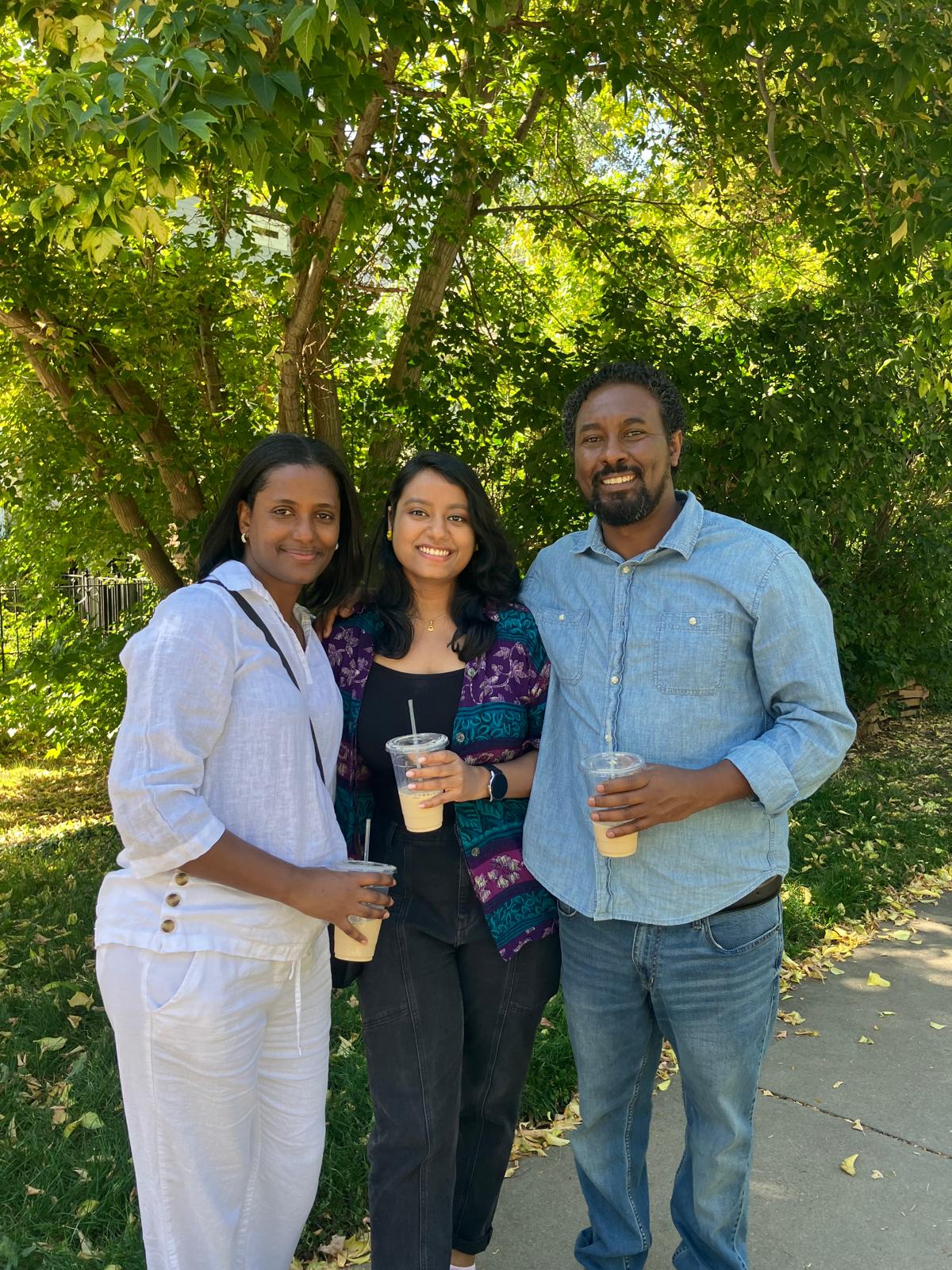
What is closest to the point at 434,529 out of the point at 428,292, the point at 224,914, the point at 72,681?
the point at 224,914

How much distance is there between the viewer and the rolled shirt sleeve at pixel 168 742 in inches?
79.4

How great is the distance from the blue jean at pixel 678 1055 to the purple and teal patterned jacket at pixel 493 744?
130 millimetres

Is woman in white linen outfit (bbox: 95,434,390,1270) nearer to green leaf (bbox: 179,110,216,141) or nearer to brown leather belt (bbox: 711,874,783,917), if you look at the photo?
brown leather belt (bbox: 711,874,783,917)

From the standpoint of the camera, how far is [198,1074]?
209 cm

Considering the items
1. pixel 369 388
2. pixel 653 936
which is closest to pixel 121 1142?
pixel 653 936

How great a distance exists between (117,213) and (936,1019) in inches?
168

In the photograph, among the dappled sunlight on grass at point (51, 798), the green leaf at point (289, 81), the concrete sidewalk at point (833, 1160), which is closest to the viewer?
the green leaf at point (289, 81)

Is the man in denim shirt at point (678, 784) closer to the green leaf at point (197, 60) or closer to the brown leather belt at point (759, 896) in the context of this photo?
the brown leather belt at point (759, 896)

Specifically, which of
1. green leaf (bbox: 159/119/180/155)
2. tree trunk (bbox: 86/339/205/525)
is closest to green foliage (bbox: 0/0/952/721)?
tree trunk (bbox: 86/339/205/525)

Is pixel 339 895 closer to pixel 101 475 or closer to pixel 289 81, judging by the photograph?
pixel 289 81

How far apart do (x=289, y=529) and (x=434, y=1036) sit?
1.22 metres

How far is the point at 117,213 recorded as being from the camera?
327cm

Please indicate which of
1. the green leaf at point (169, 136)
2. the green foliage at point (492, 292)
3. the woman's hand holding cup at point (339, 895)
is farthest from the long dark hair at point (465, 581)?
the green foliage at point (492, 292)

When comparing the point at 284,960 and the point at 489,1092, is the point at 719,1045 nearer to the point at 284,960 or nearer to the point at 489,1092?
the point at 489,1092
